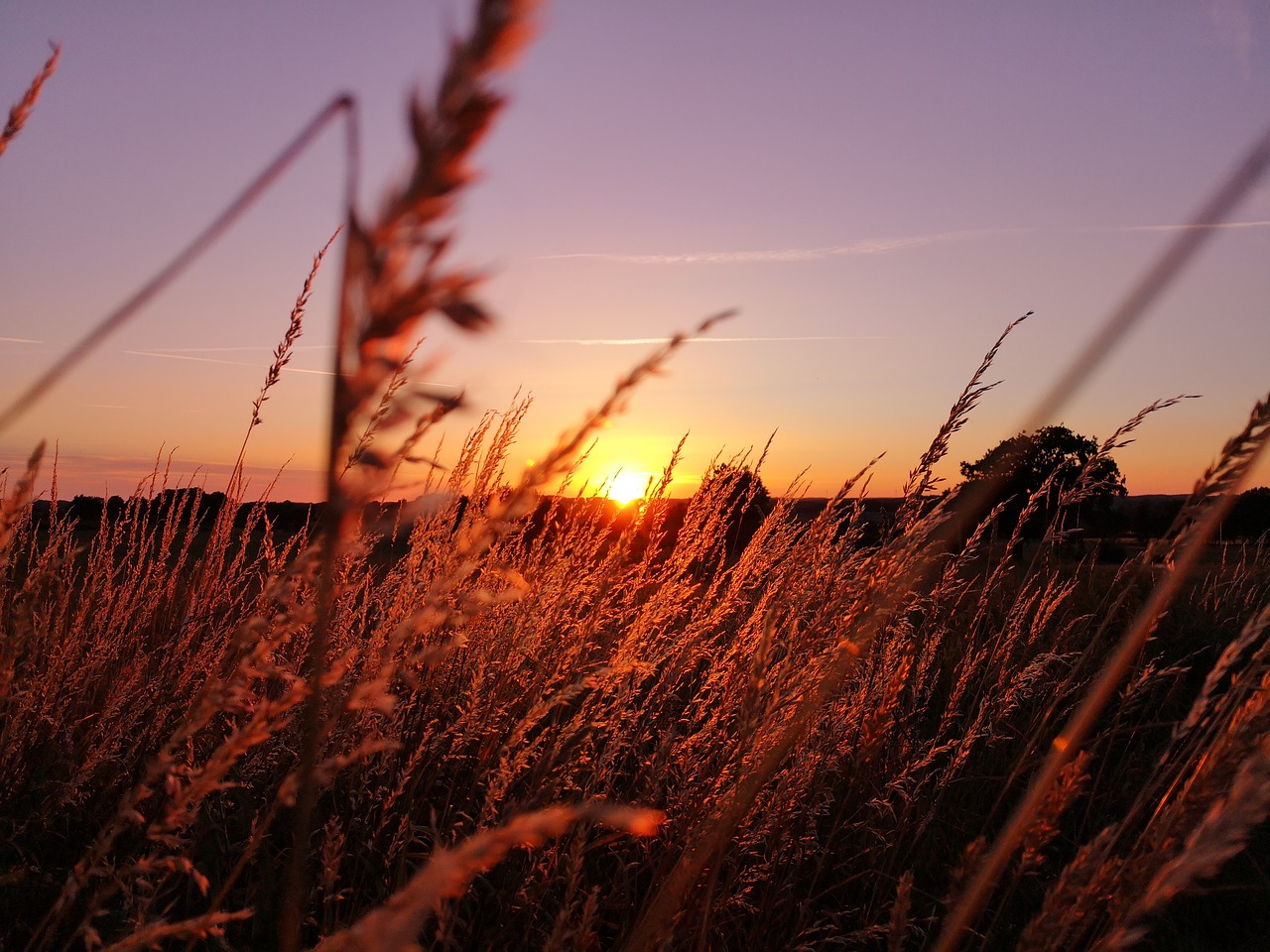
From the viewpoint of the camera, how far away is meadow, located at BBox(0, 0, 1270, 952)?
77cm

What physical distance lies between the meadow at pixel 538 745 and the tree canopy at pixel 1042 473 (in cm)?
13

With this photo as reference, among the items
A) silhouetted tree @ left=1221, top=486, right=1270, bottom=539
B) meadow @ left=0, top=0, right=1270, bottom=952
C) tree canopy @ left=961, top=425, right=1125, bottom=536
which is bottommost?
meadow @ left=0, top=0, right=1270, bottom=952

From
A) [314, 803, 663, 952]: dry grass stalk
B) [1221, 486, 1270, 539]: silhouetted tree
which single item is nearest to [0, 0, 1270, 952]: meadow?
[314, 803, 663, 952]: dry grass stalk

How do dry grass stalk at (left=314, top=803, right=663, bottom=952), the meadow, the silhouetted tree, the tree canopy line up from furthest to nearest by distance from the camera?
the silhouetted tree → the tree canopy → the meadow → dry grass stalk at (left=314, top=803, right=663, bottom=952)

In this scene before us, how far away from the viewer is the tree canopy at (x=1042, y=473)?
6.51 feet

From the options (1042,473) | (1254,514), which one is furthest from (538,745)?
(1254,514)

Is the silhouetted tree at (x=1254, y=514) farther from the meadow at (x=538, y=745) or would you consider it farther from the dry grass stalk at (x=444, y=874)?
the dry grass stalk at (x=444, y=874)

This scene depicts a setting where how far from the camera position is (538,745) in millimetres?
2742

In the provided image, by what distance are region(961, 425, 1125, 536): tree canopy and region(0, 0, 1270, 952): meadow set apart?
0.41 ft

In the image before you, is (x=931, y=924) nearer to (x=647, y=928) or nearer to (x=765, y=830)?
A: (x=765, y=830)

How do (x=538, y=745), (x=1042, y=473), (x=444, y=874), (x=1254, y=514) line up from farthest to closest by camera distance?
(x=1254, y=514), (x=1042, y=473), (x=538, y=745), (x=444, y=874)

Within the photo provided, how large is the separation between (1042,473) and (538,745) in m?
4.28

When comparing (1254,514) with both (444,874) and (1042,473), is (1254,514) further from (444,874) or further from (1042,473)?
(444,874)

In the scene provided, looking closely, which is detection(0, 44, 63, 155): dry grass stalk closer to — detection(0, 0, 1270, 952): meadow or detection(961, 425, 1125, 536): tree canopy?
detection(0, 0, 1270, 952): meadow
